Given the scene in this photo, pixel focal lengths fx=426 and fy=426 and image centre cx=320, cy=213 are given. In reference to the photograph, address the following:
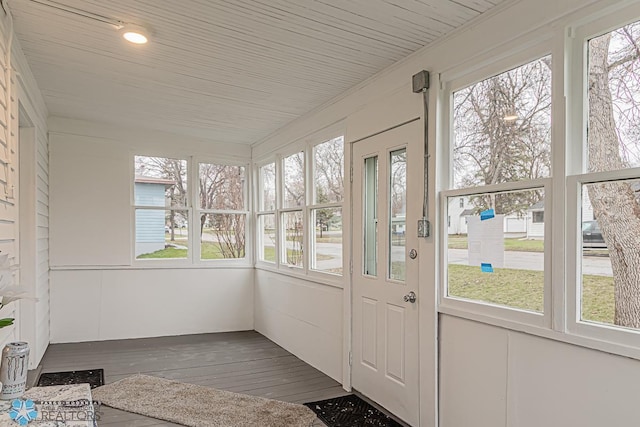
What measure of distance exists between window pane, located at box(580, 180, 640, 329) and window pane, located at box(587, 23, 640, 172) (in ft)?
0.41

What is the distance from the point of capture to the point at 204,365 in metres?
4.24

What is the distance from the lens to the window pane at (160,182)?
536 centimetres

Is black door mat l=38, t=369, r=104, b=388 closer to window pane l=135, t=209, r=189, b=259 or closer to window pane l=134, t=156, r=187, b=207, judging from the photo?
window pane l=135, t=209, r=189, b=259

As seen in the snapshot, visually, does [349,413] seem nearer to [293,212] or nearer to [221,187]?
[293,212]

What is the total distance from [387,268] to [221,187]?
3.30 m

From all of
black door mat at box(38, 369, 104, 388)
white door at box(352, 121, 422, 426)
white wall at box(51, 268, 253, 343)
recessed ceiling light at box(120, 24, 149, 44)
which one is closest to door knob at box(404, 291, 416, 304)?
white door at box(352, 121, 422, 426)

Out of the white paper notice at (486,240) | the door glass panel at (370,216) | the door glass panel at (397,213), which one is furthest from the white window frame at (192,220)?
the white paper notice at (486,240)

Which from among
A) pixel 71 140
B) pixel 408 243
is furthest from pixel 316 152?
pixel 71 140

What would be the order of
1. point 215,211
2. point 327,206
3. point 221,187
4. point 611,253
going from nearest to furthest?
point 611,253 < point 327,206 < point 215,211 < point 221,187

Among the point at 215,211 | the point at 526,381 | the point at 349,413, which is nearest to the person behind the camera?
the point at 526,381

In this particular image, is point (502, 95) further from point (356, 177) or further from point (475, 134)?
point (356, 177)

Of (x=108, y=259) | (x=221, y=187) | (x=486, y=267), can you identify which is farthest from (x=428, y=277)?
(x=108, y=259)

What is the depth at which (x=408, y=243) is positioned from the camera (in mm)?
3008

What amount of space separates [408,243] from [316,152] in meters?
1.77
